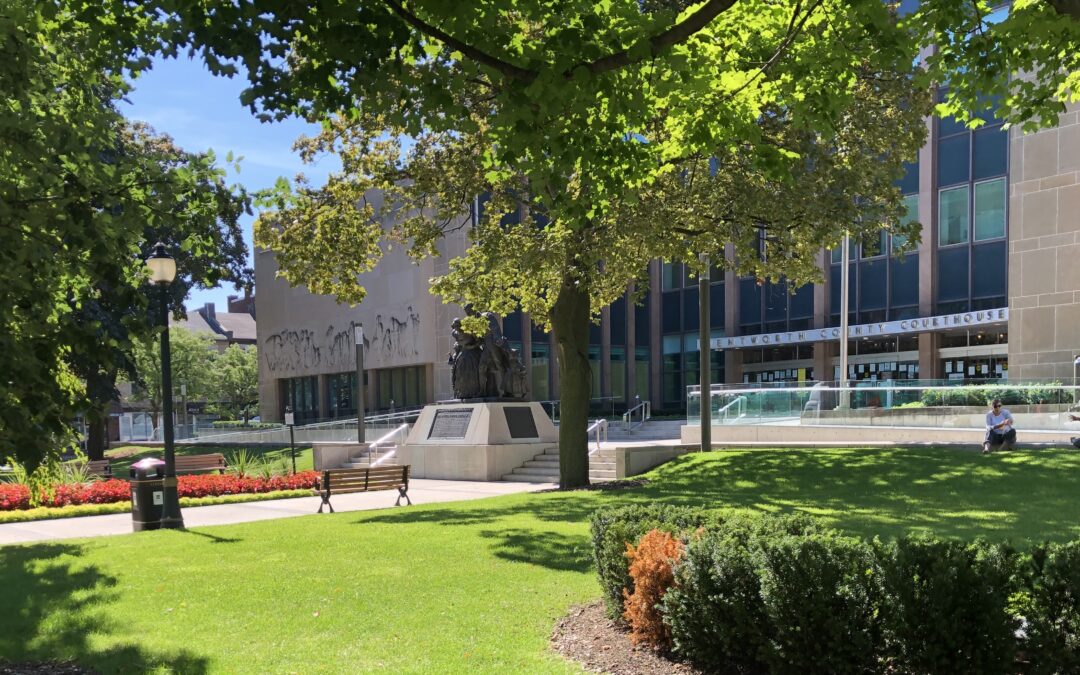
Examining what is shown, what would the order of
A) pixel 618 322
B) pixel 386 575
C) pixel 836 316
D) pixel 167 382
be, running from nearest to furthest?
pixel 386 575
pixel 167 382
pixel 836 316
pixel 618 322

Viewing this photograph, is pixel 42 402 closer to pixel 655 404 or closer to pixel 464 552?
pixel 464 552

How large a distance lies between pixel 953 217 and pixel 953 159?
2.56 m

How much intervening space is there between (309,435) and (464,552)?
28986 mm

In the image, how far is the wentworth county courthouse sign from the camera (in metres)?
36.4

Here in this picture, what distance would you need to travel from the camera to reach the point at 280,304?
189ft

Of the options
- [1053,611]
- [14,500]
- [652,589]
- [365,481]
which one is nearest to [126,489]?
[14,500]

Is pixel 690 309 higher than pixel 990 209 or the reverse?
the reverse

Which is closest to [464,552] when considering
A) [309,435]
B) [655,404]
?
[309,435]

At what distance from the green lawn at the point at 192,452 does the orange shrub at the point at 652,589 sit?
86.6ft

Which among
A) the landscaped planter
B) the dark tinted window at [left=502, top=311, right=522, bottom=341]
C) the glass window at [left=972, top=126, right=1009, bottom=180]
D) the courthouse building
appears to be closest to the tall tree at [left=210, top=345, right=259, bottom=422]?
the courthouse building

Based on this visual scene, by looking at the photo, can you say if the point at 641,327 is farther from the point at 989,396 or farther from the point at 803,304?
the point at 989,396

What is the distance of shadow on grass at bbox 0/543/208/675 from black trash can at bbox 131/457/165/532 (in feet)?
11.1

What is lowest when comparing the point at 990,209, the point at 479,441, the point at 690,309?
the point at 479,441

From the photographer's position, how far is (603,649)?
19.1 ft
